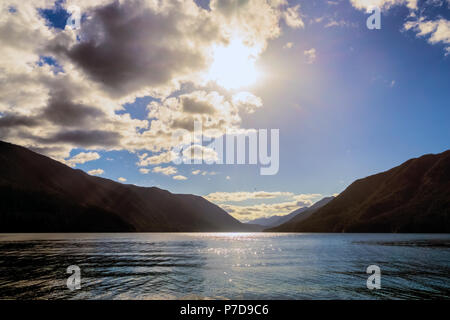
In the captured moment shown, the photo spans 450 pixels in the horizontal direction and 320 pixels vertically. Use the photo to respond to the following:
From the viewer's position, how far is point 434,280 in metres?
39.3

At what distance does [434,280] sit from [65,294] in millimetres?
45167

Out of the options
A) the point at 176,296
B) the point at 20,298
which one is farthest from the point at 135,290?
the point at 20,298

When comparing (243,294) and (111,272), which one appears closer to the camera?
(243,294)
